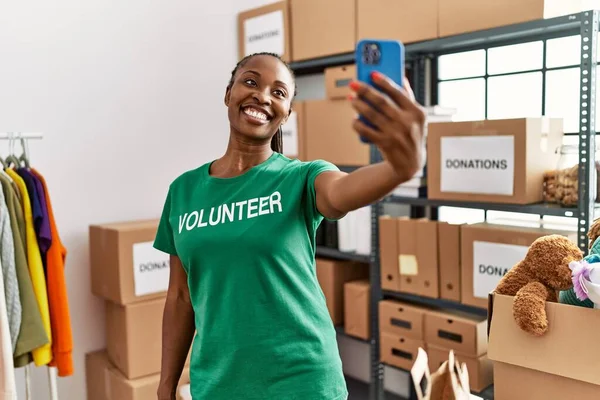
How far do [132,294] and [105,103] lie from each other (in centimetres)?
92

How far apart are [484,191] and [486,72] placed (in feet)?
2.42

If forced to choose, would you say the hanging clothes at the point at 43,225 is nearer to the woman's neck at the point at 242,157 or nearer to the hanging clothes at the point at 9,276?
the hanging clothes at the point at 9,276

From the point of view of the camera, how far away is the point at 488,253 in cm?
215

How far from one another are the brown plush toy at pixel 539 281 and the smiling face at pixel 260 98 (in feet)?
2.48

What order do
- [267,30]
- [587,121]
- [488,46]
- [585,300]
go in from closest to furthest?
[585,300]
[587,121]
[488,46]
[267,30]

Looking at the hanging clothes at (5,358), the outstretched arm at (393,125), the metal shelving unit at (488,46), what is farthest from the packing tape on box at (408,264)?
the outstretched arm at (393,125)

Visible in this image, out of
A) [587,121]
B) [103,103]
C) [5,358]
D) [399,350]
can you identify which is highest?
[103,103]

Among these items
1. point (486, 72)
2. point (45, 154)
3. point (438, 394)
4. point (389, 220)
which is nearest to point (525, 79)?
point (486, 72)

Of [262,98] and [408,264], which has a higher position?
[262,98]

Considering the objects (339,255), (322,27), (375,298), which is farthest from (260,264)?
(322,27)

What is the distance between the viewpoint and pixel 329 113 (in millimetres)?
2709

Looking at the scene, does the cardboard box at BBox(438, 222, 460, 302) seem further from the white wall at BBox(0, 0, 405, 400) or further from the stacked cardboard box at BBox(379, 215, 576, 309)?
the white wall at BBox(0, 0, 405, 400)

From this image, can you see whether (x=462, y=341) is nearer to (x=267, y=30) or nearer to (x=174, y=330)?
(x=174, y=330)

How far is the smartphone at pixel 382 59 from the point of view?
761 millimetres
